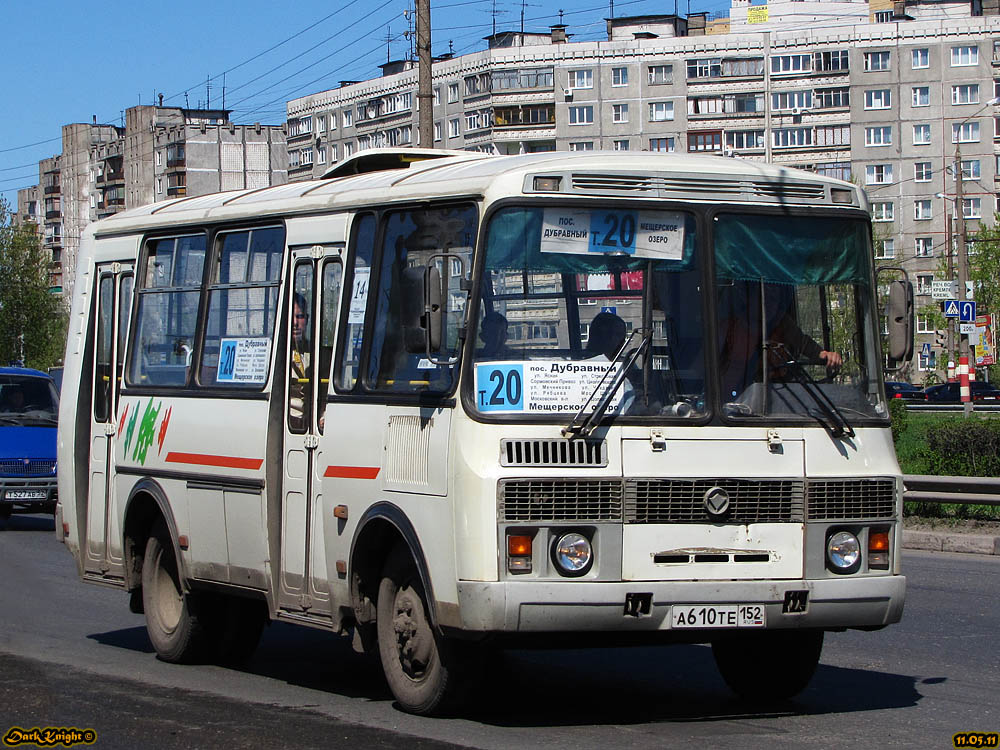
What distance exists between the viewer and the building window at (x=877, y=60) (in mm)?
104000

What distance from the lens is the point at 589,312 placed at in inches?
304

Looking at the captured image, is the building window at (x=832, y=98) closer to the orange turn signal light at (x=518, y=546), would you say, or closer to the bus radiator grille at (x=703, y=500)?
the bus radiator grille at (x=703, y=500)

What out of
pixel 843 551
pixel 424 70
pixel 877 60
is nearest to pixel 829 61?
pixel 877 60

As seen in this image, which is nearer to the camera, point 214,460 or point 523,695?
point 523,695

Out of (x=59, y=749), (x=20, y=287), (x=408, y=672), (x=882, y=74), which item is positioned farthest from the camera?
(x=882, y=74)

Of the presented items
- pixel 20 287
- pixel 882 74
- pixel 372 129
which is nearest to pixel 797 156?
pixel 882 74

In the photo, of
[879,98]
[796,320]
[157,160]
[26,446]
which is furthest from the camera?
[157,160]

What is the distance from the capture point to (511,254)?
7.71 metres

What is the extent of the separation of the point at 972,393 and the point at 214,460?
229 ft

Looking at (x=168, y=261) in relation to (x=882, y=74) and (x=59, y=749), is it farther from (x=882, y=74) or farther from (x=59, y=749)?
(x=882, y=74)

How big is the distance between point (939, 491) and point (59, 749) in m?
12.3

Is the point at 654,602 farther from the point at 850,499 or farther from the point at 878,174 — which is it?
the point at 878,174

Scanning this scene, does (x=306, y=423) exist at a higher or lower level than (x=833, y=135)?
lower

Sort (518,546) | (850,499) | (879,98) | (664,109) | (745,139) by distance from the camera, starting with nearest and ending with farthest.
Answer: (518,546)
(850,499)
(879,98)
(745,139)
(664,109)
